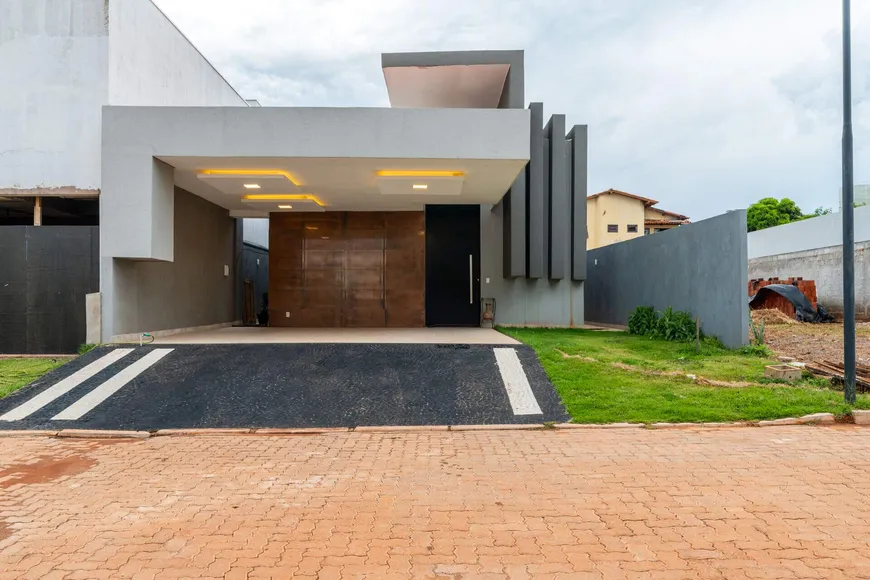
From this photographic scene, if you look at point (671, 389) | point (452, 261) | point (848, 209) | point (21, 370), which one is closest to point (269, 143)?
point (21, 370)

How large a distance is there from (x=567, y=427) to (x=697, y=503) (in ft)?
7.35

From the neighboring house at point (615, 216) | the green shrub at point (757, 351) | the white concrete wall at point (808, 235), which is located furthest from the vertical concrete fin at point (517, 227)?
the neighboring house at point (615, 216)

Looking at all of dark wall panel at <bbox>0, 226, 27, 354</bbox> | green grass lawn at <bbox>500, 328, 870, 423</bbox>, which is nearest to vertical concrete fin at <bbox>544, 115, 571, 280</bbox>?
green grass lawn at <bbox>500, 328, 870, 423</bbox>

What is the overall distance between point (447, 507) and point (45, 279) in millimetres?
9474

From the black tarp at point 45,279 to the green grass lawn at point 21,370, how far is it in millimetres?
675

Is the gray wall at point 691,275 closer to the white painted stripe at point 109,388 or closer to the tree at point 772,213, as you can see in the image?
the white painted stripe at point 109,388

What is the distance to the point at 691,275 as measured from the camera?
425 inches

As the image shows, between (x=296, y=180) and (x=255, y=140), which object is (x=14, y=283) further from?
(x=296, y=180)

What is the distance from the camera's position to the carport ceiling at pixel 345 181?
9117 millimetres

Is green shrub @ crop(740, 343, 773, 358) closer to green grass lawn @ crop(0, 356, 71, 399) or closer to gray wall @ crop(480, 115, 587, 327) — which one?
gray wall @ crop(480, 115, 587, 327)

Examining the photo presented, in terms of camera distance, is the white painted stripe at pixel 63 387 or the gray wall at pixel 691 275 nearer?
the white painted stripe at pixel 63 387

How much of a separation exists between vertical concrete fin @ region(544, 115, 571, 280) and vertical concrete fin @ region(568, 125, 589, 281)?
0.27m

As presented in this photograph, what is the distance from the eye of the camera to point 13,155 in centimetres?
931

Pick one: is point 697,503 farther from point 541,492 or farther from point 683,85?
point 683,85
